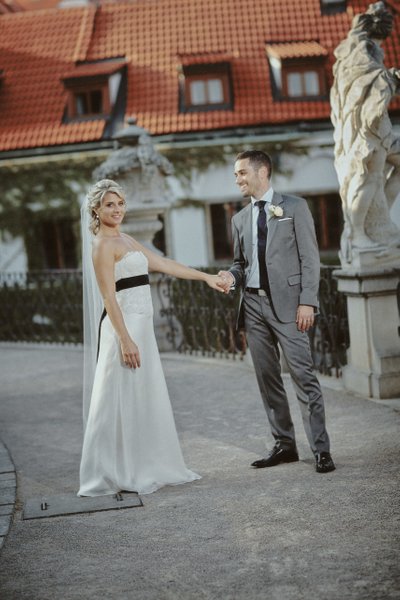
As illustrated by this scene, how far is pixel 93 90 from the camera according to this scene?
→ 2539 centimetres

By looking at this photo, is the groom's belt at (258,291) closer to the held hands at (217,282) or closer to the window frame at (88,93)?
the held hands at (217,282)

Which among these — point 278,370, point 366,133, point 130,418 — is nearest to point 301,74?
point 366,133

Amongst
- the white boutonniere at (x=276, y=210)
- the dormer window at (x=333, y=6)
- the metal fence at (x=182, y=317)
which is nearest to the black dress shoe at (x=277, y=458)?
the white boutonniere at (x=276, y=210)

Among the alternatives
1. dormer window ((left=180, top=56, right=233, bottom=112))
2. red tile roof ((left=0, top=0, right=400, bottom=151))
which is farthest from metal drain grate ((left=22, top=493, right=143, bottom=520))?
dormer window ((left=180, top=56, right=233, bottom=112))

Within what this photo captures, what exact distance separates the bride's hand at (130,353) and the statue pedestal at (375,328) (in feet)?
9.60

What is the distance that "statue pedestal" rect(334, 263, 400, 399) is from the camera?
838 centimetres

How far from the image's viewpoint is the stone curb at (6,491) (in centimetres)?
539

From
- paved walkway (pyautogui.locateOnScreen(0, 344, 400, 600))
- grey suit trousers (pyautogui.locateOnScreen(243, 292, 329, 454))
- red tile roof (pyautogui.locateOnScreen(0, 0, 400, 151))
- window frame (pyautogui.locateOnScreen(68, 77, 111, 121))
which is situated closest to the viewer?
paved walkway (pyautogui.locateOnScreen(0, 344, 400, 600))

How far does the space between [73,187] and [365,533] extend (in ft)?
68.9

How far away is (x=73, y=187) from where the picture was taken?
81.6 feet

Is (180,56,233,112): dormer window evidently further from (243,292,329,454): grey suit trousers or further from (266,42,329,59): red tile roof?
(243,292,329,454): grey suit trousers

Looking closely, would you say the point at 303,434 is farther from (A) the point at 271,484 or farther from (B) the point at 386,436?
(A) the point at 271,484

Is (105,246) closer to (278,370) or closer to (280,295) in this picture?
(280,295)

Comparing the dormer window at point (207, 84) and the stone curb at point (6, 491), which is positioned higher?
the dormer window at point (207, 84)
